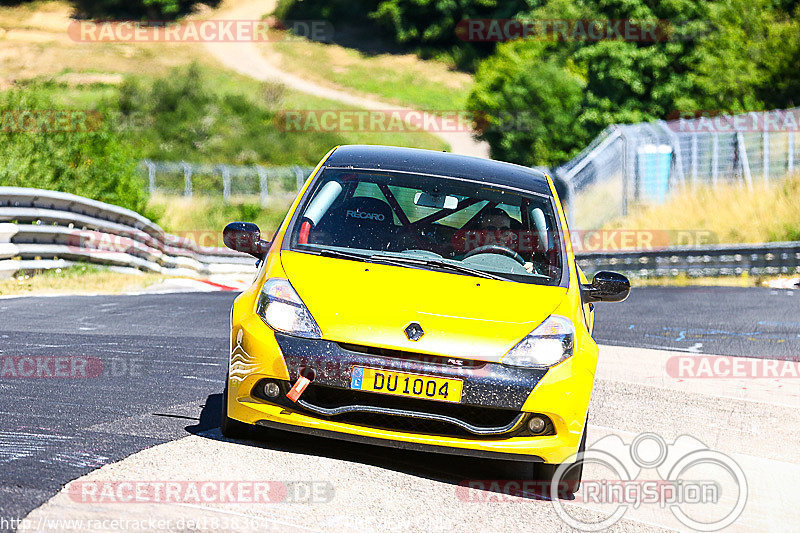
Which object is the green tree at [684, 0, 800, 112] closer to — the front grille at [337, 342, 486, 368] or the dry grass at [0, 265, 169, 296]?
the dry grass at [0, 265, 169, 296]

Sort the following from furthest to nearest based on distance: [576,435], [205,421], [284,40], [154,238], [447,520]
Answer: [284,40] → [154,238] → [205,421] → [576,435] → [447,520]

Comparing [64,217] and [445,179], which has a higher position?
[445,179]

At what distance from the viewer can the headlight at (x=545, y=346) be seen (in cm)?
553

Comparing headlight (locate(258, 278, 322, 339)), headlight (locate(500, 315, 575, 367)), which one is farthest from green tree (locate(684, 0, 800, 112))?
headlight (locate(258, 278, 322, 339))

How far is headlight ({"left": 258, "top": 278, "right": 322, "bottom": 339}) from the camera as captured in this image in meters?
5.52

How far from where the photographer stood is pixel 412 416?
17.8 ft

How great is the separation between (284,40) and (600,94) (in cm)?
4825

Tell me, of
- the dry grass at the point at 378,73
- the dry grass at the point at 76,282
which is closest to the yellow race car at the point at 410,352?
the dry grass at the point at 76,282

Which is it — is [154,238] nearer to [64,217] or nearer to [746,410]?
[64,217]

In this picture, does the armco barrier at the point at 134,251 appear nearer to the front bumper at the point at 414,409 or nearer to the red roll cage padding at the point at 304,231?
the red roll cage padding at the point at 304,231

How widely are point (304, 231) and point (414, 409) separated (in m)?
1.40

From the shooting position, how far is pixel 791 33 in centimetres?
3591

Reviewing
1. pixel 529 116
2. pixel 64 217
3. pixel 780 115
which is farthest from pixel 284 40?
pixel 64 217

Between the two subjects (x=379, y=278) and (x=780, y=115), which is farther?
(x=780, y=115)
